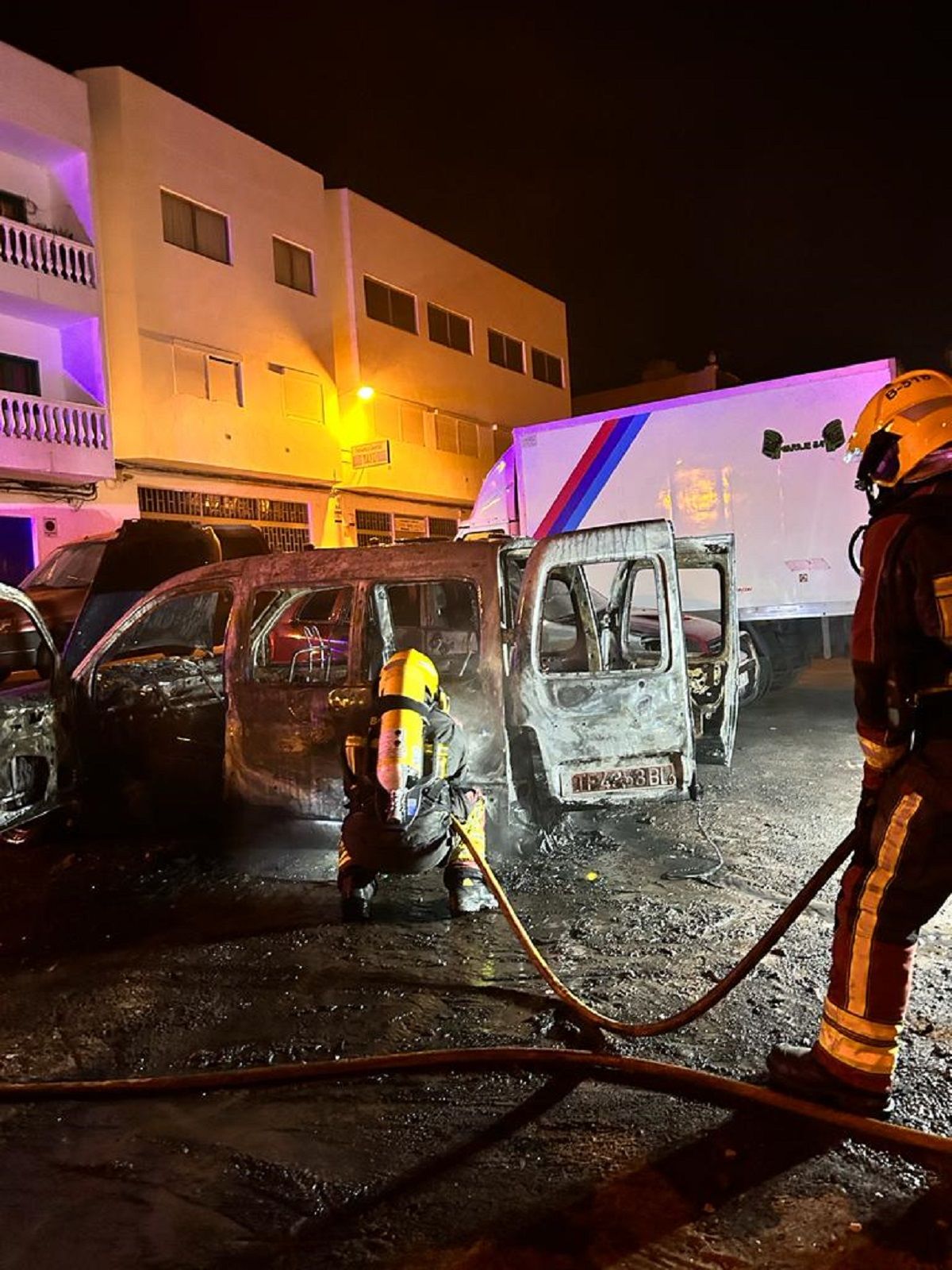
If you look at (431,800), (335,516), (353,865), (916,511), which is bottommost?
(353,865)

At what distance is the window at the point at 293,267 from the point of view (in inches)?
788

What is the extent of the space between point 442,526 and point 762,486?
51.3 feet

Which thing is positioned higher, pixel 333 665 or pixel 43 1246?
pixel 333 665

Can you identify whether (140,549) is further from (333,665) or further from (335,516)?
(335,516)

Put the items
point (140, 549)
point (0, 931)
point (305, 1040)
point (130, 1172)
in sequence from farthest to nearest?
point (140, 549) < point (0, 931) < point (305, 1040) < point (130, 1172)

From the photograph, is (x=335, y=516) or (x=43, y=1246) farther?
(x=335, y=516)

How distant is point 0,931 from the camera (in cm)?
462

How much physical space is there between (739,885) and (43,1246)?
137 inches

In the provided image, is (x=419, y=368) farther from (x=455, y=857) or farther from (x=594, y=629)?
(x=455, y=857)

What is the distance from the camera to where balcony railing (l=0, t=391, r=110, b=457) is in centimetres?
1505

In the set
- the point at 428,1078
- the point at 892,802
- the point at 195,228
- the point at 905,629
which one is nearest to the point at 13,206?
the point at 195,228

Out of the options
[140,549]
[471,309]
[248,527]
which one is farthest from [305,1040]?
[471,309]

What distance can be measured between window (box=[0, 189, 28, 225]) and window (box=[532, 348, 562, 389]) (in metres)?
15.4

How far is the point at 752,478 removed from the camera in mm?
10289
